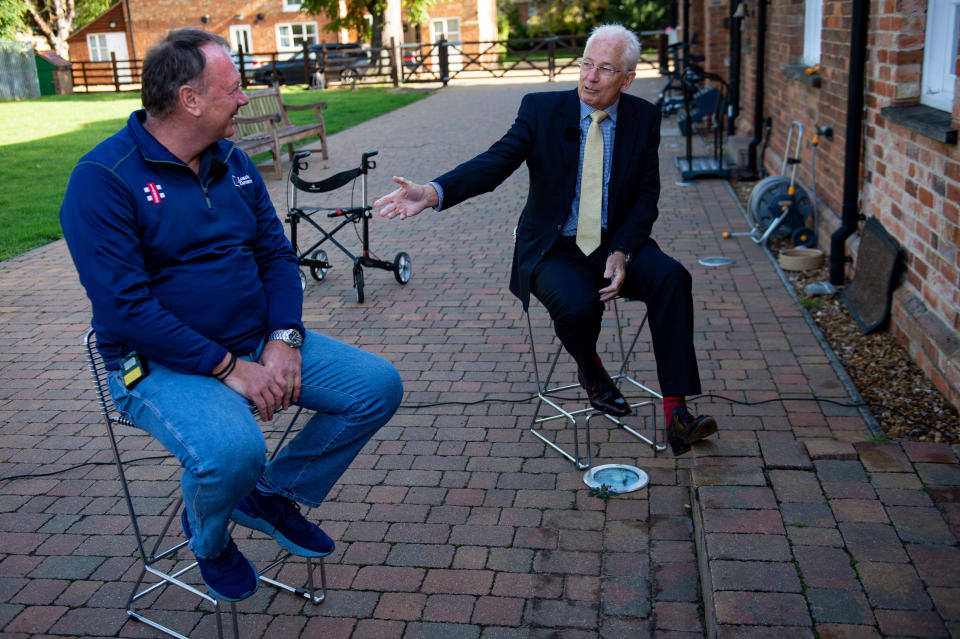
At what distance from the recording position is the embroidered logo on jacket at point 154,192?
279 cm

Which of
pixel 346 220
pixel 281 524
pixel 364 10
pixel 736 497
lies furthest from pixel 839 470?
pixel 364 10

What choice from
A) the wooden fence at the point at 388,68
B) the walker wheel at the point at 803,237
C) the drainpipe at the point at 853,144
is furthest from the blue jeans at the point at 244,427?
the wooden fence at the point at 388,68

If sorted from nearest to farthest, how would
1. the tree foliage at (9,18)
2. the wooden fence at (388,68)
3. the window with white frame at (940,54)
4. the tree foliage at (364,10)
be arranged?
the window with white frame at (940,54), the wooden fence at (388,68), the tree foliage at (364,10), the tree foliage at (9,18)

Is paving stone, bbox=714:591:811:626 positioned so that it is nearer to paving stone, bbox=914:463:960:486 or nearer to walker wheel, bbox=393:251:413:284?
paving stone, bbox=914:463:960:486

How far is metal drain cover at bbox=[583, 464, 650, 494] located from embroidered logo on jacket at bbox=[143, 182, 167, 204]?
2.00 metres

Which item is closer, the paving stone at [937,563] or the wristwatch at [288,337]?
the paving stone at [937,563]

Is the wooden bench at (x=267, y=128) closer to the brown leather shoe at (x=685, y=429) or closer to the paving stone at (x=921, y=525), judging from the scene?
the brown leather shoe at (x=685, y=429)

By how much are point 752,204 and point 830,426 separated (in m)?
4.01

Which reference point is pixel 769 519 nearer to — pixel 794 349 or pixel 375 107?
pixel 794 349

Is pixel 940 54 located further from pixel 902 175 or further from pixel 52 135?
pixel 52 135

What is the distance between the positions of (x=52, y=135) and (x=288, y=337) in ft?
57.2

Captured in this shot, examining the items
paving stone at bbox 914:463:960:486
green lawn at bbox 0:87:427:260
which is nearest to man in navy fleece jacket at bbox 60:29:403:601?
paving stone at bbox 914:463:960:486

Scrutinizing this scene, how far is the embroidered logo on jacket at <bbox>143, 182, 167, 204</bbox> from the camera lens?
9.16 feet

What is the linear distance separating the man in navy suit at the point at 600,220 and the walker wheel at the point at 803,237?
3316 millimetres
